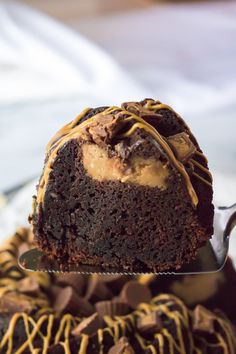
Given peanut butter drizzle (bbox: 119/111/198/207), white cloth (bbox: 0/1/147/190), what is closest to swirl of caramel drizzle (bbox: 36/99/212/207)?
peanut butter drizzle (bbox: 119/111/198/207)

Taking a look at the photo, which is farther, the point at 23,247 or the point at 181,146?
the point at 23,247

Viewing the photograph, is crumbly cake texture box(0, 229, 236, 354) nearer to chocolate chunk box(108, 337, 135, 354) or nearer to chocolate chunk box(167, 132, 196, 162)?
chocolate chunk box(108, 337, 135, 354)

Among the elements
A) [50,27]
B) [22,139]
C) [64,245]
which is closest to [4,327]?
[64,245]

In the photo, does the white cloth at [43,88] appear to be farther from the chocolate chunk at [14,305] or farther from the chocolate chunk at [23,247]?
the chocolate chunk at [14,305]

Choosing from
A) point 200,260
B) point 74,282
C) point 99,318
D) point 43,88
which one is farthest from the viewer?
point 43,88

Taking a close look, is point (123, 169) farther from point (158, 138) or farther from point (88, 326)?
point (88, 326)

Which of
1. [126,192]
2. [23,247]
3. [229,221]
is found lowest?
[23,247]

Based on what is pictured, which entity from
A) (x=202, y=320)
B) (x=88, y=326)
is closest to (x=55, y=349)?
(x=88, y=326)
